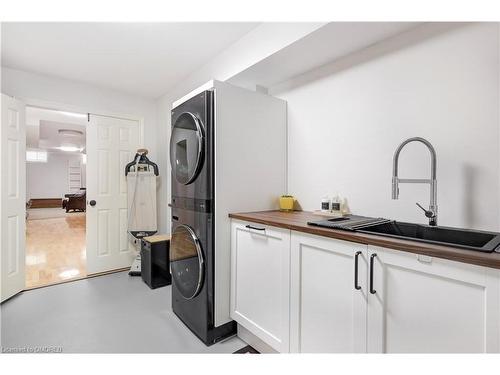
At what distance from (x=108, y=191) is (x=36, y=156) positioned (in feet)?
32.8

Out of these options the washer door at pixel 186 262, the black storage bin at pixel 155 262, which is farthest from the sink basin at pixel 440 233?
the black storage bin at pixel 155 262

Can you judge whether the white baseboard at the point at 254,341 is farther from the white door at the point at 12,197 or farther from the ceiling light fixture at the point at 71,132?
the ceiling light fixture at the point at 71,132

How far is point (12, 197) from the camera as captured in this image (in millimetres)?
2521

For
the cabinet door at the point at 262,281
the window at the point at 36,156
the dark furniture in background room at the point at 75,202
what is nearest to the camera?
the cabinet door at the point at 262,281

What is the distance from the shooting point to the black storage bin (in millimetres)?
2787

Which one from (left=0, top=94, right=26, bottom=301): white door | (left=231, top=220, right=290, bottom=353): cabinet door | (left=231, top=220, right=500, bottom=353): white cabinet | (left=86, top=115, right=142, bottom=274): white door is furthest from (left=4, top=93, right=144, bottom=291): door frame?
(left=231, top=220, right=500, bottom=353): white cabinet

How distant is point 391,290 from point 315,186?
110 cm

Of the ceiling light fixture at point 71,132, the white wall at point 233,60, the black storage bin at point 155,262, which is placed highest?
the ceiling light fixture at point 71,132

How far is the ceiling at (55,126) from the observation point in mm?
4668

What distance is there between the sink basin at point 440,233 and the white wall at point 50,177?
43.5 feet

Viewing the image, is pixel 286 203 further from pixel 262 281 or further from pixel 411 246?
pixel 411 246

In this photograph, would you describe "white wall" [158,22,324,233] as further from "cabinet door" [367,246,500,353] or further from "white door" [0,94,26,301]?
"white door" [0,94,26,301]

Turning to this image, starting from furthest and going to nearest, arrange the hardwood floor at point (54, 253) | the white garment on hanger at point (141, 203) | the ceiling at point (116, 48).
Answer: the white garment on hanger at point (141, 203), the hardwood floor at point (54, 253), the ceiling at point (116, 48)
